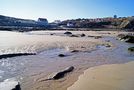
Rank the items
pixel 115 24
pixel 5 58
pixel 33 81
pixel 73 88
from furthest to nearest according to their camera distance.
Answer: pixel 115 24 < pixel 5 58 < pixel 33 81 < pixel 73 88

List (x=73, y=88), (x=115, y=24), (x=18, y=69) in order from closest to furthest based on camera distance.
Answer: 1. (x=73, y=88)
2. (x=18, y=69)
3. (x=115, y=24)

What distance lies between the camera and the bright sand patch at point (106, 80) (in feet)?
42.6

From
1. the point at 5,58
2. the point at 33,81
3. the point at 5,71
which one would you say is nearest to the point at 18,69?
the point at 5,71

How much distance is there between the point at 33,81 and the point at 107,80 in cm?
507

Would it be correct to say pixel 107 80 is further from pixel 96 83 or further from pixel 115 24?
pixel 115 24

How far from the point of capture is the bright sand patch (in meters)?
13.0

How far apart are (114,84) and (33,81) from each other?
18.0ft

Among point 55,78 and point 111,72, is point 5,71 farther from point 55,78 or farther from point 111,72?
point 111,72

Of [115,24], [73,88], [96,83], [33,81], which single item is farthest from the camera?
[115,24]

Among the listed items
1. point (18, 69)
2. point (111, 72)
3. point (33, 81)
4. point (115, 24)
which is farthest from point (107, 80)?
point (115, 24)

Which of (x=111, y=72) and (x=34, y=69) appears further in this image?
(x=34, y=69)

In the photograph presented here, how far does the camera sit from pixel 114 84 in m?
13.5

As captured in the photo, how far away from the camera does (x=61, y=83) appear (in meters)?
14.3

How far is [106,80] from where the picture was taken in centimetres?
1453
